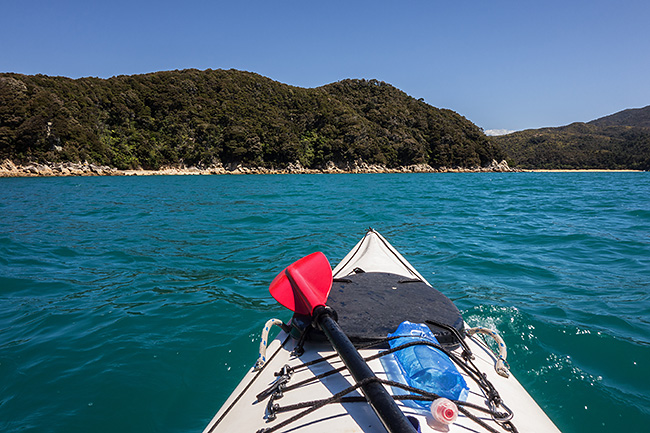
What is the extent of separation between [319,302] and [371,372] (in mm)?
732

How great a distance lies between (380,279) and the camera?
8.77 feet

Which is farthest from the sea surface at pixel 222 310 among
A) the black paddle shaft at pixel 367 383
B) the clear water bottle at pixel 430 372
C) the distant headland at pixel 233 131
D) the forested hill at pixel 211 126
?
the forested hill at pixel 211 126

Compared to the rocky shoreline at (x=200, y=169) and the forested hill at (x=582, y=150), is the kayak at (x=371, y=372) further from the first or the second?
the forested hill at (x=582, y=150)

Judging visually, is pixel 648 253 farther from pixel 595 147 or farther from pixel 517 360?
pixel 595 147

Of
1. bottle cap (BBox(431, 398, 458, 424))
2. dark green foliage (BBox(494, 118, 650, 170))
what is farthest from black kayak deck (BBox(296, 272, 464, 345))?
dark green foliage (BBox(494, 118, 650, 170))

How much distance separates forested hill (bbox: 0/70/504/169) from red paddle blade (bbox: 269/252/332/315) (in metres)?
50.1

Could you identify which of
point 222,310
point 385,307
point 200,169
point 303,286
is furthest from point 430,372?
point 200,169

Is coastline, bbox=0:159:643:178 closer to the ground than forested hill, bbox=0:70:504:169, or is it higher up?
closer to the ground

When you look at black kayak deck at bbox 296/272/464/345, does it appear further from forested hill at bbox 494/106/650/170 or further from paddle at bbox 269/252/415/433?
forested hill at bbox 494/106/650/170

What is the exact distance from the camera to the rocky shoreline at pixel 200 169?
37.9m

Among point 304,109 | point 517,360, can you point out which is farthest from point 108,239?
point 304,109

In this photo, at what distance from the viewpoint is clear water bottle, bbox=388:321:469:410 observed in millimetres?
1449

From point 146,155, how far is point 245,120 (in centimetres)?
1943

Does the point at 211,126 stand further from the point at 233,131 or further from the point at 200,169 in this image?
the point at 200,169
